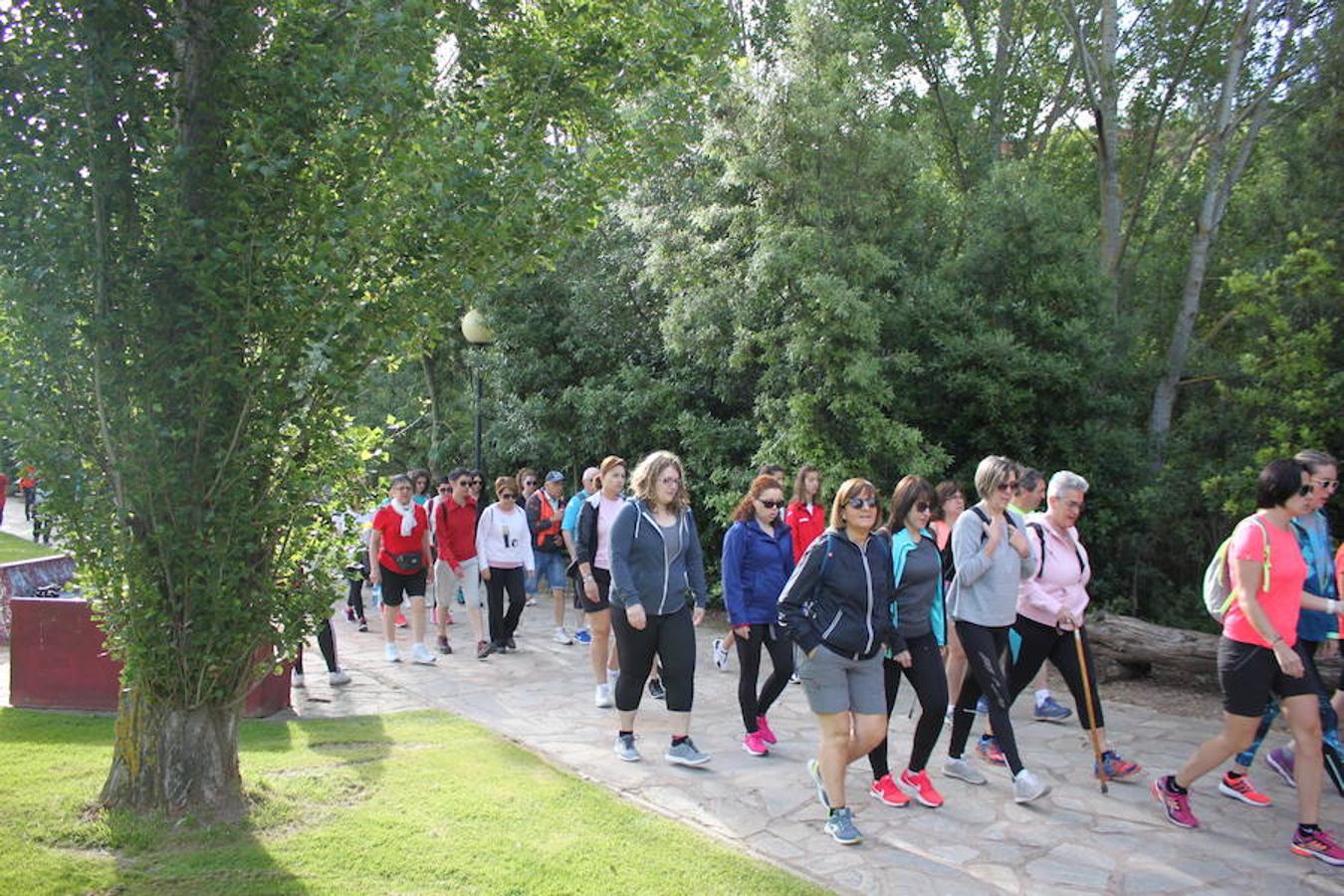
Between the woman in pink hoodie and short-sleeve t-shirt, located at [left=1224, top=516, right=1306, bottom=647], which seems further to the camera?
the woman in pink hoodie

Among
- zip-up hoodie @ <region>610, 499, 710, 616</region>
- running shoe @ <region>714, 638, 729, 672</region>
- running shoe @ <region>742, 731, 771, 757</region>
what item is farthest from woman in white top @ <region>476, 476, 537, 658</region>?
running shoe @ <region>742, 731, 771, 757</region>

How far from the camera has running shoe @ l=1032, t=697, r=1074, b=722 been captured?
8.17 metres

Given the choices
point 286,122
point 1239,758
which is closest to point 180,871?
point 286,122

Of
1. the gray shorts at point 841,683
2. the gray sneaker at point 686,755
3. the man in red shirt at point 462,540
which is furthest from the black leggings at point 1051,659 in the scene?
the man in red shirt at point 462,540

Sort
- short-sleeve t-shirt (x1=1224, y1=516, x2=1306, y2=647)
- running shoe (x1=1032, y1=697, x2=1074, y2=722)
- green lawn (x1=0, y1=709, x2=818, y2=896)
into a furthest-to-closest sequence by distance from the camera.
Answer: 1. running shoe (x1=1032, y1=697, x2=1074, y2=722)
2. short-sleeve t-shirt (x1=1224, y1=516, x2=1306, y2=647)
3. green lawn (x1=0, y1=709, x2=818, y2=896)

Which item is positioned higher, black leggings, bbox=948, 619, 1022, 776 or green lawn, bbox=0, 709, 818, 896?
black leggings, bbox=948, 619, 1022, 776

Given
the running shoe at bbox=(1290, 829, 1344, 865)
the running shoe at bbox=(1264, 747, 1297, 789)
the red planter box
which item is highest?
the red planter box

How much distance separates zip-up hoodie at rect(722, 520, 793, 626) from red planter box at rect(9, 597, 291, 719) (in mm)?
3930

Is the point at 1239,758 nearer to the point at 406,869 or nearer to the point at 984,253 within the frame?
the point at 406,869

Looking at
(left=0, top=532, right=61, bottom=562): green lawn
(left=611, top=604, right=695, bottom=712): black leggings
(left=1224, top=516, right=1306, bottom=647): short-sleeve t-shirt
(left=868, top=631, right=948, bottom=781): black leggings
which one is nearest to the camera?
(left=1224, top=516, right=1306, bottom=647): short-sleeve t-shirt

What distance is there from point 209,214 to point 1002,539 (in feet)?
16.0

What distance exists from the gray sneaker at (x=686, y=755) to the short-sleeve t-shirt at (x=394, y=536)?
4204 millimetres

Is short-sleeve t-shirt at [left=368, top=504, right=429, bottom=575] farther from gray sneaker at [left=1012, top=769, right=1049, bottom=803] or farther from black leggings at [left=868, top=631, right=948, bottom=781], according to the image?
gray sneaker at [left=1012, top=769, right=1049, bottom=803]

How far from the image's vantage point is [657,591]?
6676 millimetres
